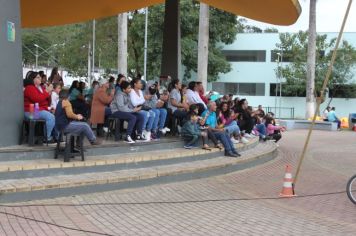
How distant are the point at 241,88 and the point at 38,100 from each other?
131ft

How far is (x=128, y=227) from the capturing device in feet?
21.7

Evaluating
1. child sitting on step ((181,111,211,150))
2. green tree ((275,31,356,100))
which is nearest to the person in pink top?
child sitting on step ((181,111,211,150))

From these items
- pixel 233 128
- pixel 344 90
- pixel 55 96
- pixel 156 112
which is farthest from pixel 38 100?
pixel 344 90

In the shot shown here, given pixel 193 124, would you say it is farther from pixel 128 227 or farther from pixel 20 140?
pixel 128 227

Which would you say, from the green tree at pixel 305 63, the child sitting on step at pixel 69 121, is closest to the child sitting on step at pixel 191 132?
the child sitting on step at pixel 69 121

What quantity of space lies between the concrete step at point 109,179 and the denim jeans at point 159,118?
46.5 inches

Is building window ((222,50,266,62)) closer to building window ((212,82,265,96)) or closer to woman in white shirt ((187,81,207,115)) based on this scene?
building window ((212,82,265,96))

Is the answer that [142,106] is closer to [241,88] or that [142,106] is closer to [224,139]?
[224,139]

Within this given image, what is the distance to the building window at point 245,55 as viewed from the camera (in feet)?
158

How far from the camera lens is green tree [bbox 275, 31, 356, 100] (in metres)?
42.5

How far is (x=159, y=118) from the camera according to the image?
1156 centimetres

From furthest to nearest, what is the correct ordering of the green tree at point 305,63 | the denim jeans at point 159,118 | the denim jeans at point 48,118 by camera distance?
1. the green tree at point 305,63
2. the denim jeans at point 159,118
3. the denim jeans at point 48,118

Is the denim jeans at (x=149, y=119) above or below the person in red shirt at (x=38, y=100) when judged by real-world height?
below

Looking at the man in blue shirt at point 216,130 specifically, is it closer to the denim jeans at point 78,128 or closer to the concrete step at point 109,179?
the concrete step at point 109,179
